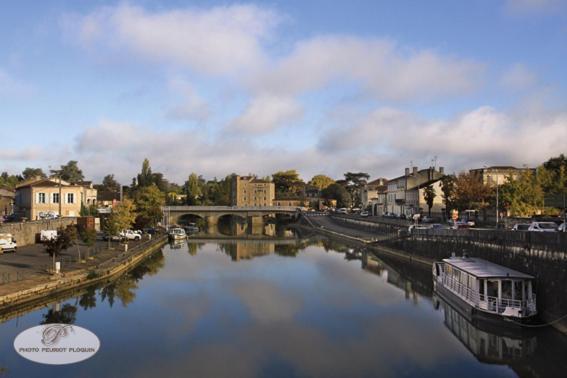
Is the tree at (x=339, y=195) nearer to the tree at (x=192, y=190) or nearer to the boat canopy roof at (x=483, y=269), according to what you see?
the tree at (x=192, y=190)

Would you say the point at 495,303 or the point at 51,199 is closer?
the point at 495,303

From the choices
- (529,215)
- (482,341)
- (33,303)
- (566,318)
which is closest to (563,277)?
(566,318)

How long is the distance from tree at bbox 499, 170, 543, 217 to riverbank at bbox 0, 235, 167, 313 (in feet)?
141

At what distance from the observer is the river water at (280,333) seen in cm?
2059

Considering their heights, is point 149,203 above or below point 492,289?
above

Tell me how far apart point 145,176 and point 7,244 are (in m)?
90.7

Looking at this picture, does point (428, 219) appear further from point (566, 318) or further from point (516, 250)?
point (566, 318)

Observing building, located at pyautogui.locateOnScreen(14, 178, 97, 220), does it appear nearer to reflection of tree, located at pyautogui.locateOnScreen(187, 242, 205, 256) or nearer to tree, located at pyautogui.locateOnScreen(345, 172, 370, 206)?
reflection of tree, located at pyautogui.locateOnScreen(187, 242, 205, 256)

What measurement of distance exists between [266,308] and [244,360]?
422 inches

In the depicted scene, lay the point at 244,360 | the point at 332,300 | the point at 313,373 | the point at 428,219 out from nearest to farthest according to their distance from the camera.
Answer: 1. the point at 313,373
2. the point at 244,360
3. the point at 332,300
4. the point at 428,219

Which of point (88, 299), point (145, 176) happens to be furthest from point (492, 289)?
point (145, 176)

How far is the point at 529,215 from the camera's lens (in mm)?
59031

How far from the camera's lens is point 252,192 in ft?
599

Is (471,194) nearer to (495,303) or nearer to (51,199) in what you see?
(495,303)
